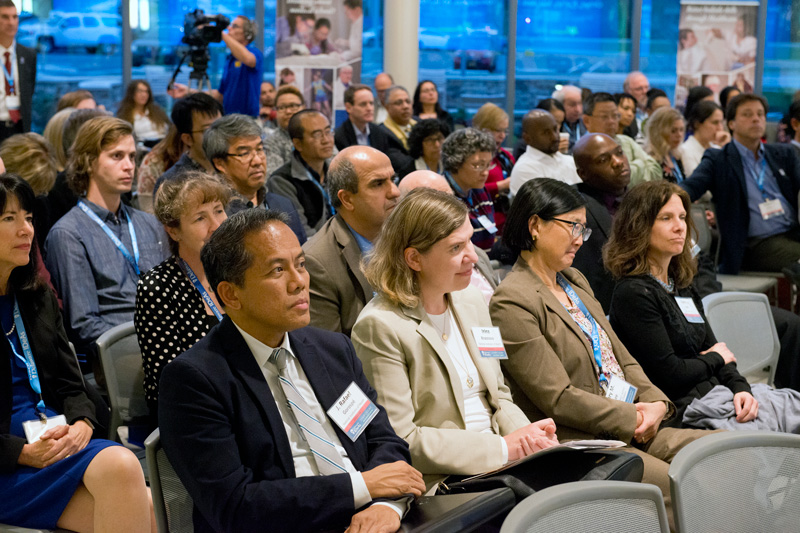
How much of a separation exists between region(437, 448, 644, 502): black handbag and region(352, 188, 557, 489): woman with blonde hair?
8cm

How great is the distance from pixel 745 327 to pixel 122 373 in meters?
2.55

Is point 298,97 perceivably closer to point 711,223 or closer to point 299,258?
point 711,223

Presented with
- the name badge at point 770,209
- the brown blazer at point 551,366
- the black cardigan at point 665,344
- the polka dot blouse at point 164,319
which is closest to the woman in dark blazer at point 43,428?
the polka dot blouse at point 164,319

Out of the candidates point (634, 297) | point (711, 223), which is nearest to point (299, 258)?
point (634, 297)

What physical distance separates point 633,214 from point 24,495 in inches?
89.7

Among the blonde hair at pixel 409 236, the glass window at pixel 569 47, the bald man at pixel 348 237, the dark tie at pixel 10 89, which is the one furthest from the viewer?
the glass window at pixel 569 47

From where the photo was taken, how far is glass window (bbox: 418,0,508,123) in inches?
408

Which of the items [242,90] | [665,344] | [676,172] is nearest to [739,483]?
[665,344]

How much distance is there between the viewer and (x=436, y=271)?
8.19 ft

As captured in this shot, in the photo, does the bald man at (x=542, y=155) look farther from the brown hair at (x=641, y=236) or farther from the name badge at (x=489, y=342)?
the name badge at (x=489, y=342)

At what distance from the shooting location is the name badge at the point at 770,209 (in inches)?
215

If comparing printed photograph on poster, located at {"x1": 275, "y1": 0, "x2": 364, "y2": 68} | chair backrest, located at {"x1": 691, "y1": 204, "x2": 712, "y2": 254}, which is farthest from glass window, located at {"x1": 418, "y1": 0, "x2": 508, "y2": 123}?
chair backrest, located at {"x1": 691, "y1": 204, "x2": 712, "y2": 254}

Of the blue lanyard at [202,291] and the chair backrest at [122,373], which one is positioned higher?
the blue lanyard at [202,291]

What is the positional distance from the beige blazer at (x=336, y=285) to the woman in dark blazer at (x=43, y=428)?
2.66ft
